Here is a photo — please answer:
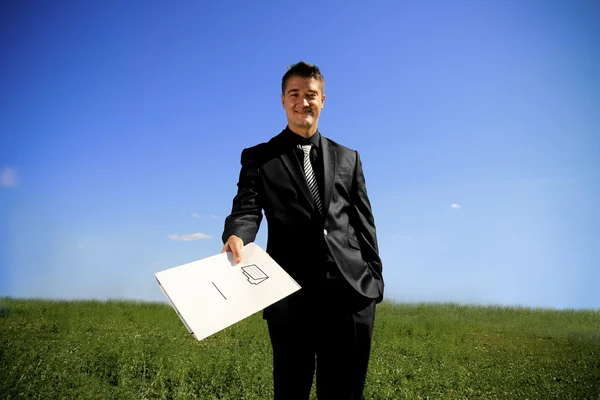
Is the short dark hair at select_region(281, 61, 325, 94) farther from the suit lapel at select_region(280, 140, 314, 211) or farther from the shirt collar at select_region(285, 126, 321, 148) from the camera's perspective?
the suit lapel at select_region(280, 140, 314, 211)

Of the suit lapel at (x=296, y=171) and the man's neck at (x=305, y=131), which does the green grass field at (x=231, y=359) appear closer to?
the suit lapel at (x=296, y=171)

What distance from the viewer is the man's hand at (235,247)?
2.39 meters

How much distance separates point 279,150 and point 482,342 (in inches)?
356

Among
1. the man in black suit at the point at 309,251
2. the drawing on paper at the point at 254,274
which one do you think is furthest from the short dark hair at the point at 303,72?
the drawing on paper at the point at 254,274

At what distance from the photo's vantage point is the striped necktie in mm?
2762

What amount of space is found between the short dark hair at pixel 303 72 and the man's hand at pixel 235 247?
106 centimetres

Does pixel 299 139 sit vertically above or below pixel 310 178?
above

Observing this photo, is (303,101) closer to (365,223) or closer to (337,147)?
(337,147)

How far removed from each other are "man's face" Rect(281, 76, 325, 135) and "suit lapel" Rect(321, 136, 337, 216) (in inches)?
6.4

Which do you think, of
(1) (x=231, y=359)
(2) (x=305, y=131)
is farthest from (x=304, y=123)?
(1) (x=231, y=359)

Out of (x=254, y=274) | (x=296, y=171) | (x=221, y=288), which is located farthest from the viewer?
(x=296, y=171)

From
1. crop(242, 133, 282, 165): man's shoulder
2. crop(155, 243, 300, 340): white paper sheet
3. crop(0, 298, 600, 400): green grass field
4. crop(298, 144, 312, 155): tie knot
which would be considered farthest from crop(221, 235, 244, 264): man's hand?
crop(0, 298, 600, 400): green grass field

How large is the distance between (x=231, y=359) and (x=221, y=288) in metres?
4.97

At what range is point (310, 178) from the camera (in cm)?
283
